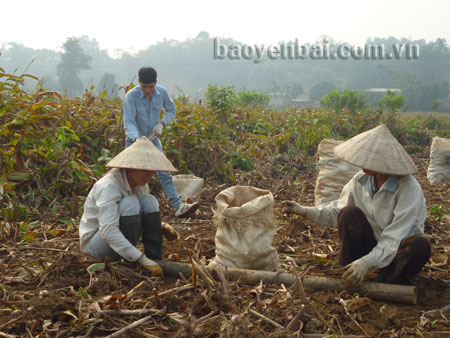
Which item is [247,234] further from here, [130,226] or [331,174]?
[331,174]

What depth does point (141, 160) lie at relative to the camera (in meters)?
2.62

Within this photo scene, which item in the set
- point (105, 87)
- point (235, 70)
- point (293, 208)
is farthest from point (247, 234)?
point (235, 70)

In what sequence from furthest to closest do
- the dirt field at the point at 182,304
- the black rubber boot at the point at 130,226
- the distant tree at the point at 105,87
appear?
the distant tree at the point at 105,87 → the black rubber boot at the point at 130,226 → the dirt field at the point at 182,304

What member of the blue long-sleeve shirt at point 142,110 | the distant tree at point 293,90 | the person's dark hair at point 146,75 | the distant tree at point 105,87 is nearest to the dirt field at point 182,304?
the blue long-sleeve shirt at point 142,110

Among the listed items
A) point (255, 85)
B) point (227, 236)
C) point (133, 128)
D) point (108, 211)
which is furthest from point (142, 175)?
point (255, 85)

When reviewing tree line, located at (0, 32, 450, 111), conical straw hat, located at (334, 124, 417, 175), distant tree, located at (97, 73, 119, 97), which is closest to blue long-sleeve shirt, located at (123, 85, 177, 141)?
distant tree, located at (97, 73, 119, 97)

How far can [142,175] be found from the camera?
8.71ft

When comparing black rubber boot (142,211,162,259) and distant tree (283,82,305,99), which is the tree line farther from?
black rubber boot (142,211,162,259)

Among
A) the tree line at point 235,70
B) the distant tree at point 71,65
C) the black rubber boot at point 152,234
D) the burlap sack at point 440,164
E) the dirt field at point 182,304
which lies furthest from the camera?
the distant tree at point 71,65

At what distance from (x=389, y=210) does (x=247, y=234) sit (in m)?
0.86

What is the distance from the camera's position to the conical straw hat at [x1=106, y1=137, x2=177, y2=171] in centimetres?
257

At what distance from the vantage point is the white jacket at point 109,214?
8.22ft

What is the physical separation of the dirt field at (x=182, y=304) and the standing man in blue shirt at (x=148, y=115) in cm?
119

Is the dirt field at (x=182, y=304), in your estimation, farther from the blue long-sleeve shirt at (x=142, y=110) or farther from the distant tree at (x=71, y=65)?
the distant tree at (x=71, y=65)
